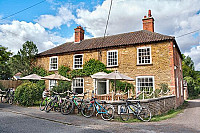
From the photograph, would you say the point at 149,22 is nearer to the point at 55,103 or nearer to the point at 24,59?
the point at 55,103

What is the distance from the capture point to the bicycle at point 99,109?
8578mm

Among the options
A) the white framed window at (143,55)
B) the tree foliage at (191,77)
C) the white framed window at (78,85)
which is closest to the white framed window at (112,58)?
the white framed window at (143,55)

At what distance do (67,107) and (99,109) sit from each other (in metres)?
2.05

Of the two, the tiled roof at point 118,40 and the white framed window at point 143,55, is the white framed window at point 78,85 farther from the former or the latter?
the white framed window at point 143,55

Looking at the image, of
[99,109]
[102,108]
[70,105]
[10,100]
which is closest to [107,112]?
[102,108]

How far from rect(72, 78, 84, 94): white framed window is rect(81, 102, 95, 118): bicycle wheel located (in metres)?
7.75

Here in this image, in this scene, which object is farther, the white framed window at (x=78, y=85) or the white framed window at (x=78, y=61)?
the white framed window at (x=78, y=61)

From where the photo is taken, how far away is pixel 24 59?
19.5m

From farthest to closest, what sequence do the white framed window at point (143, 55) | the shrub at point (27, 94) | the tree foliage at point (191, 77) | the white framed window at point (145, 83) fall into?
1. the tree foliage at point (191, 77)
2. the white framed window at point (143, 55)
3. the white framed window at point (145, 83)
4. the shrub at point (27, 94)

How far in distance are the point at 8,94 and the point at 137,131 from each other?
1192cm

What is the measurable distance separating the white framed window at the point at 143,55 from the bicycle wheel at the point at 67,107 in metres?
7.51

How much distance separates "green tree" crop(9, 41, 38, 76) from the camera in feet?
62.9

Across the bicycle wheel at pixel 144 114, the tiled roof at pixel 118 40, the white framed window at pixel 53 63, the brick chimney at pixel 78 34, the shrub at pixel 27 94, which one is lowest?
the bicycle wheel at pixel 144 114

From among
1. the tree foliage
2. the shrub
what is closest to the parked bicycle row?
the shrub
